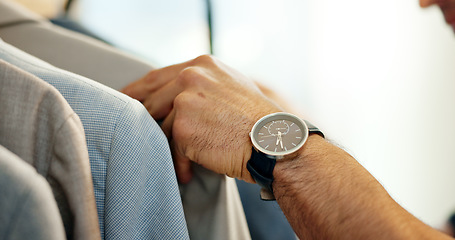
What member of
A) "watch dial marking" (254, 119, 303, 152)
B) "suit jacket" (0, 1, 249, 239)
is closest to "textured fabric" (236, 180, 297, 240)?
"suit jacket" (0, 1, 249, 239)

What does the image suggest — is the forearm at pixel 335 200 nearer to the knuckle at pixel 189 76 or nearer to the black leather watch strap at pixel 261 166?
the black leather watch strap at pixel 261 166

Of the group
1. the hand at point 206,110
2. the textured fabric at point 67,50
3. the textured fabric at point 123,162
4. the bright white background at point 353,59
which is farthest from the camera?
the bright white background at point 353,59

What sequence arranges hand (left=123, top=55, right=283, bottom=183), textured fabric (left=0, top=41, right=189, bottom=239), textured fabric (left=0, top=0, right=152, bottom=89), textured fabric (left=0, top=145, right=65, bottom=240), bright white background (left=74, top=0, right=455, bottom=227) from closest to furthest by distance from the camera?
textured fabric (left=0, top=145, right=65, bottom=240)
textured fabric (left=0, top=41, right=189, bottom=239)
hand (left=123, top=55, right=283, bottom=183)
textured fabric (left=0, top=0, right=152, bottom=89)
bright white background (left=74, top=0, right=455, bottom=227)

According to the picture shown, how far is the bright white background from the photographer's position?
2021mm

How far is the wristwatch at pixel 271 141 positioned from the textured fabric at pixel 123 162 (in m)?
0.11

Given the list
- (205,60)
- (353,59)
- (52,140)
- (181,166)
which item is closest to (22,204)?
(52,140)

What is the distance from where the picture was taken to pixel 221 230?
56cm

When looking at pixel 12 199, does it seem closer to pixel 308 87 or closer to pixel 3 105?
pixel 3 105

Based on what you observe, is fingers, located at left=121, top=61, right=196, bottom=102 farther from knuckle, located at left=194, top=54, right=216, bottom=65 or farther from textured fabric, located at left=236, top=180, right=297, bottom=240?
textured fabric, located at left=236, top=180, right=297, bottom=240

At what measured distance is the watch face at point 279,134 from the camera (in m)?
0.54

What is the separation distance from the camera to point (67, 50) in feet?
2.22

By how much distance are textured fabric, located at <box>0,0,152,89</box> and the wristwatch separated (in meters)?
0.23

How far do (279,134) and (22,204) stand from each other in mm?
337

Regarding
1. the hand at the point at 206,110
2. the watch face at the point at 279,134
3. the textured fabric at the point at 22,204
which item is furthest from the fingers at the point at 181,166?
the textured fabric at the point at 22,204
